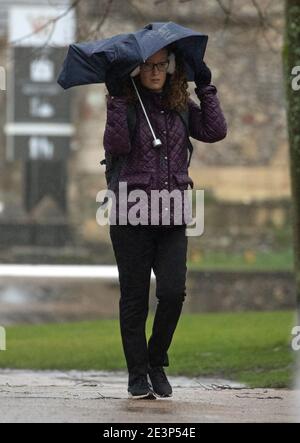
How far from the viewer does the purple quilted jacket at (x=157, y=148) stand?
7043 mm

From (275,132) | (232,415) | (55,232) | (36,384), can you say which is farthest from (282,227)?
(232,415)

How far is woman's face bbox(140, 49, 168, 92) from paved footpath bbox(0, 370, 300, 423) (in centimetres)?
166

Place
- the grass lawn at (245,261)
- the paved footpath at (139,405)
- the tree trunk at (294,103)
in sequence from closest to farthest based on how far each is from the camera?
the paved footpath at (139,405) → the tree trunk at (294,103) → the grass lawn at (245,261)

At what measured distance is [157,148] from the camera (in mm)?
7102

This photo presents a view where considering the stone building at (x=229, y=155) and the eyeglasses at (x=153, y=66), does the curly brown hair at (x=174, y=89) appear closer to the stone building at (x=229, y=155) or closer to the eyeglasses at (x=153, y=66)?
the eyeglasses at (x=153, y=66)

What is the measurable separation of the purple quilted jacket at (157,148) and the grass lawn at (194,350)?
299 cm

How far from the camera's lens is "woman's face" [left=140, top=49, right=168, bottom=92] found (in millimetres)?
7086

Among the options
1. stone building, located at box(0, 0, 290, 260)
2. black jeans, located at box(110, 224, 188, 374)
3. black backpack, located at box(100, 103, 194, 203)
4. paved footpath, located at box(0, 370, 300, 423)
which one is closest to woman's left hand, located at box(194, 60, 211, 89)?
black backpack, located at box(100, 103, 194, 203)

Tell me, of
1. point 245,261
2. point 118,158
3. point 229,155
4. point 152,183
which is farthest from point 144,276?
point 229,155

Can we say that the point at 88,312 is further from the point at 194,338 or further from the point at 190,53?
the point at 190,53

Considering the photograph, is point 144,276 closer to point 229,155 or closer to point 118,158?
point 118,158

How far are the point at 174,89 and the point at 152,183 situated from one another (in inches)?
20.7

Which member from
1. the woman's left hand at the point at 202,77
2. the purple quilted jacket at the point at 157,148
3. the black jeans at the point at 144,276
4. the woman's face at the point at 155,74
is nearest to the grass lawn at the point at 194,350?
the black jeans at the point at 144,276

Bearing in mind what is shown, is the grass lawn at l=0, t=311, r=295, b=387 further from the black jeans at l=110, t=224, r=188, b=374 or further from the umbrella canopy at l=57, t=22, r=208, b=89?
the umbrella canopy at l=57, t=22, r=208, b=89
